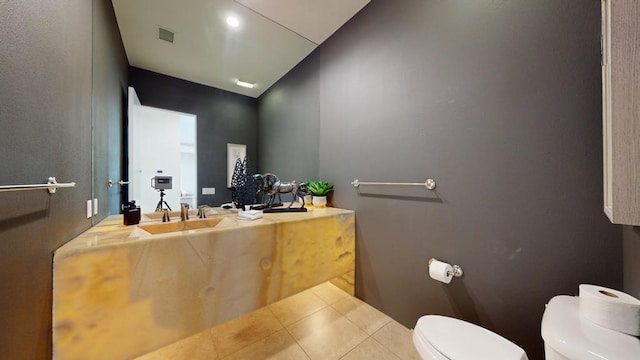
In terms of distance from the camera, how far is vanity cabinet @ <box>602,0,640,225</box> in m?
0.48

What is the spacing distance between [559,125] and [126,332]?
2060mm

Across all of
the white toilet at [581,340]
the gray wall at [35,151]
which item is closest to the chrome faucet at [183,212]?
the gray wall at [35,151]

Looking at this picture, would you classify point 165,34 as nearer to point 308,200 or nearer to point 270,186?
point 270,186

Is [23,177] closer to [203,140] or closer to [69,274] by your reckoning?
[69,274]

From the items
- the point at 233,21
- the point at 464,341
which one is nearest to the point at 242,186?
the point at 233,21

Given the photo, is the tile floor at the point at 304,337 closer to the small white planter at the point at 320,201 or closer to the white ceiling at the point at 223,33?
the small white planter at the point at 320,201

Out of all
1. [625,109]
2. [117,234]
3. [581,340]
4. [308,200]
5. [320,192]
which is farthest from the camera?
[308,200]

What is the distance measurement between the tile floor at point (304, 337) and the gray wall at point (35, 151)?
80 centimetres

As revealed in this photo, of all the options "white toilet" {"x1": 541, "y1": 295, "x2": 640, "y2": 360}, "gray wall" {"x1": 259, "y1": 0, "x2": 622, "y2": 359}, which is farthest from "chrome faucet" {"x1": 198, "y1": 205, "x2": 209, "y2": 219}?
"white toilet" {"x1": 541, "y1": 295, "x2": 640, "y2": 360}

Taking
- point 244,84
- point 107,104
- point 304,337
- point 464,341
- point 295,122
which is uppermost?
point 244,84

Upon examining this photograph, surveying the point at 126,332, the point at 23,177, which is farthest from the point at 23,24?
the point at 126,332

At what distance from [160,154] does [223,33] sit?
1060mm

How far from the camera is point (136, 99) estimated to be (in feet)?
4.84

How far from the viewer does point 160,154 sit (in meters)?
1.38
